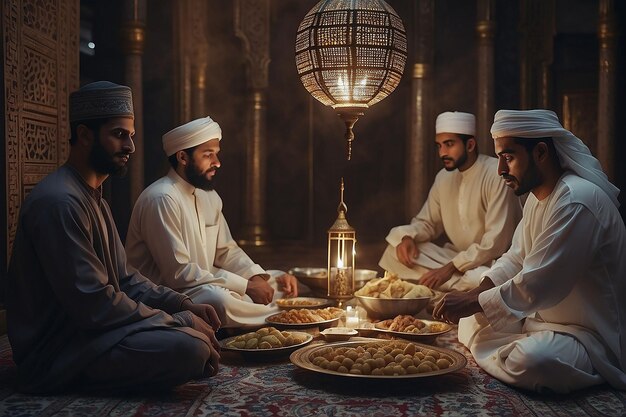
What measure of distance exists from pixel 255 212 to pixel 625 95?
3.56 metres

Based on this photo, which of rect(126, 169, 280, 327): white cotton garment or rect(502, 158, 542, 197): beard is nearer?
rect(502, 158, 542, 197): beard

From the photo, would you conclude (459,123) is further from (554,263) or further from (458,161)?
(554,263)

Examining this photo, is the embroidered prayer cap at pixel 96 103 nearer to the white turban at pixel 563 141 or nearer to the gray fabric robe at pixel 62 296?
the gray fabric robe at pixel 62 296

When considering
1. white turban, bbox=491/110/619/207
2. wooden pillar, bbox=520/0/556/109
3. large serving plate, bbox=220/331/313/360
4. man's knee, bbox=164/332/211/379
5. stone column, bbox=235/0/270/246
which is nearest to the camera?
→ man's knee, bbox=164/332/211/379

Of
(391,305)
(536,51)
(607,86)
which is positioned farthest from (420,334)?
(536,51)

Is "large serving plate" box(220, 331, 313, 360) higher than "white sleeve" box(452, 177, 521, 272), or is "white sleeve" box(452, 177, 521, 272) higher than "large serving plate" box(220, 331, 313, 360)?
"white sleeve" box(452, 177, 521, 272)

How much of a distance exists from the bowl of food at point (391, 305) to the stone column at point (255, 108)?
3.13 m

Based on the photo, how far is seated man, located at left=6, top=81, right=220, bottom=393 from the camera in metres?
3.05

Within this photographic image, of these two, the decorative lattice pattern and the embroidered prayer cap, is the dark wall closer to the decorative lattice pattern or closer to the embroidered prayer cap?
the decorative lattice pattern

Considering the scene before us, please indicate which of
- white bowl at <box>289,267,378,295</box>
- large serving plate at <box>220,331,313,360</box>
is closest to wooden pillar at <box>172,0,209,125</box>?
white bowl at <box>289,267,378,295</box>

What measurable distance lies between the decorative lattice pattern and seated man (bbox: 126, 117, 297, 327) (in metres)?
0.80

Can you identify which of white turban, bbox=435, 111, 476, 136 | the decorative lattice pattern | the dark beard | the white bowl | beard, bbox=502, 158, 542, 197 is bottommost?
the white bowl

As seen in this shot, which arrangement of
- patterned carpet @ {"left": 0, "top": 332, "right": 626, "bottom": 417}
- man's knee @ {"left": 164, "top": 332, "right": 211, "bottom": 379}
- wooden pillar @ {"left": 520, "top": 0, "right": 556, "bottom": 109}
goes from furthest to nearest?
wooden pillar @ {"left": 520, "top": 0, "right": 556, "bottom": 109}, man's knee @ {"left": 164, "top": 332, "right": 211, "bottom": 379}, patterned carpet @ {"left": 0, "top": 332, "right": 626, "bottom": 417}

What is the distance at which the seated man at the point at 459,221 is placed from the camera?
17.7 ft
